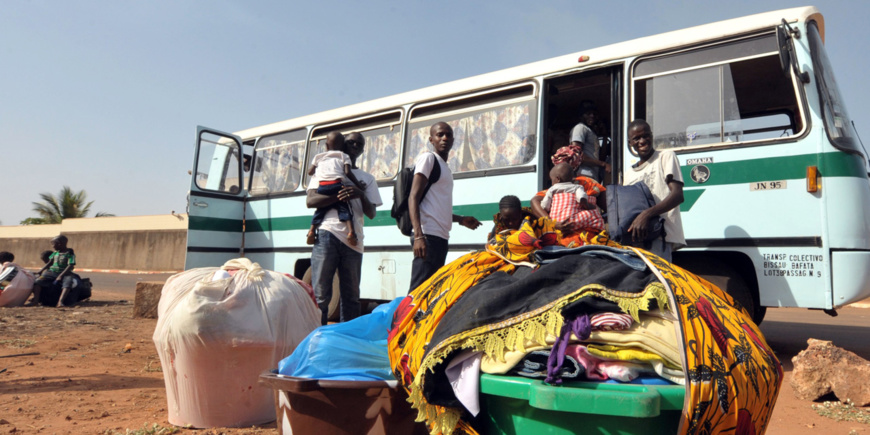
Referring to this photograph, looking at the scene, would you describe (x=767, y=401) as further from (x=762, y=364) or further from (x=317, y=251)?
(x=317, y=251)

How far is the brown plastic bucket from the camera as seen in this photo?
80.6 inches

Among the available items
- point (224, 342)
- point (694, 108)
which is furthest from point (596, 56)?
point (224, 342)

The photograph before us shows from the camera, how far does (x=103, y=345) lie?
5.59m

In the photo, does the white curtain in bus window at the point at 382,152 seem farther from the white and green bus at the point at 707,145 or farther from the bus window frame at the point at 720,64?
the bus window frame at the point at 720,64

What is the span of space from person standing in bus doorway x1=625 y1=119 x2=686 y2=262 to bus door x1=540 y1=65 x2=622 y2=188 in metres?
1.07

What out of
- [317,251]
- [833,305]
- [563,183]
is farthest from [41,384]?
[833,305]

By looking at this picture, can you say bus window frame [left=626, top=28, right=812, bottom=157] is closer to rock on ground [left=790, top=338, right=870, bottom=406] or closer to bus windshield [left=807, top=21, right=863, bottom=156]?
bus windshield [left=807, top=21, right=863, bottom=156]

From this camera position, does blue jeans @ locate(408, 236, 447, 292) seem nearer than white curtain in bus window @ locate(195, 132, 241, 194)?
Yes

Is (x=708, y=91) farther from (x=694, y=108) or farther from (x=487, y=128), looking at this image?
(x=487, y=128)

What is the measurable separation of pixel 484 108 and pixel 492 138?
0.37m

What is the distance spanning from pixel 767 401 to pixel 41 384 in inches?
173

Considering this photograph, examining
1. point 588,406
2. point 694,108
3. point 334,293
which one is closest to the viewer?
point 588,406

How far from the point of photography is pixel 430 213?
3748 millimetres

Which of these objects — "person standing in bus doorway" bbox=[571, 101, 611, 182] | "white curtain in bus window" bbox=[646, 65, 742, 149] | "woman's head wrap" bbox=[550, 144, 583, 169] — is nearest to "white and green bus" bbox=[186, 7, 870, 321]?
"white curtain in bus window" bbox=[646, 65, 742, 149]
